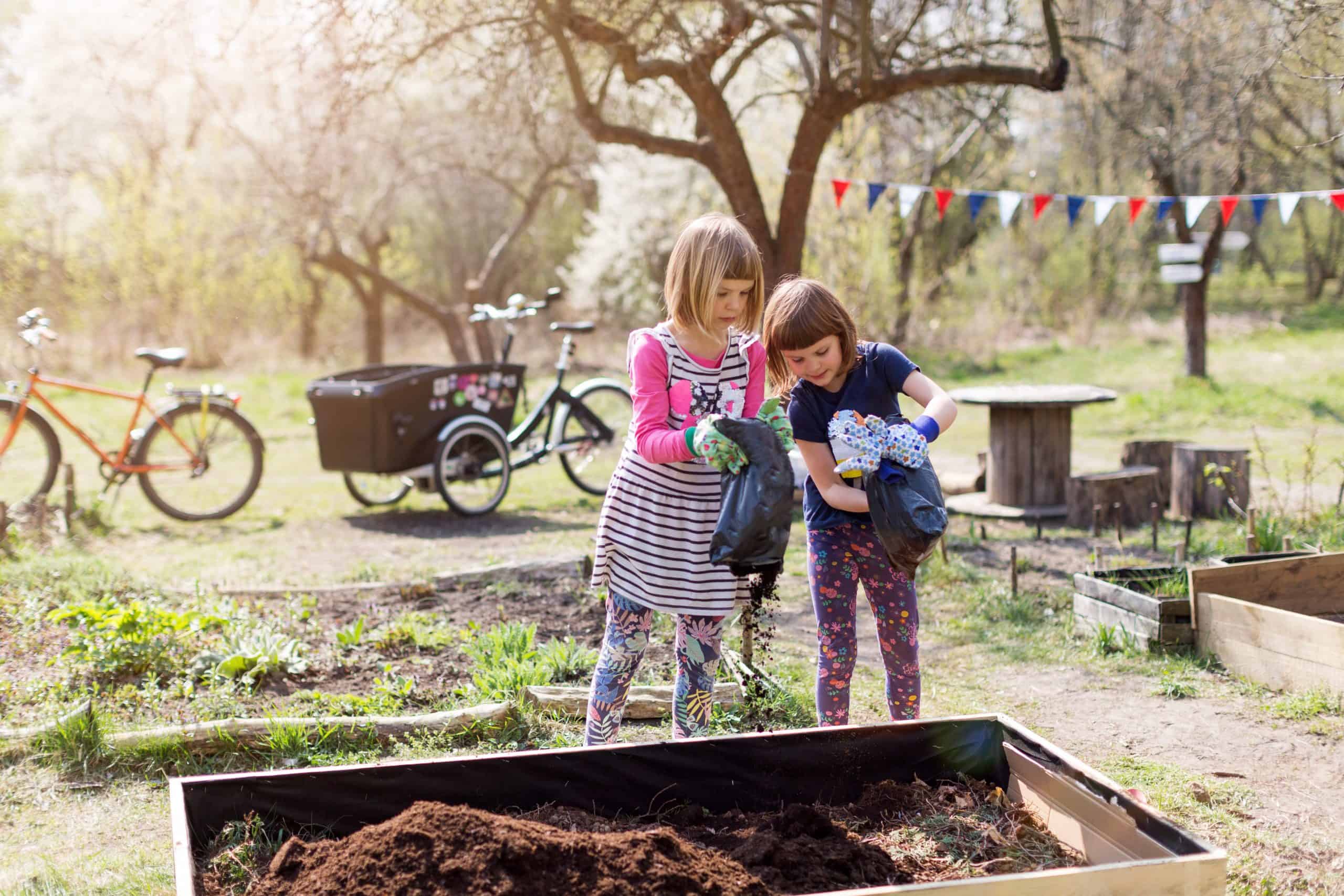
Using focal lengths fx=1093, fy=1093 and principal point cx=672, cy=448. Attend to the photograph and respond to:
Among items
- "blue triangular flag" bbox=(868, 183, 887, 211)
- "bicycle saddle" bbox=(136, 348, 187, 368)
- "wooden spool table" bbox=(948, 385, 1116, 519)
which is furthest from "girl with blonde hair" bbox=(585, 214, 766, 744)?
"blue triangular flag" bbox=(868, 183, 887, 211)

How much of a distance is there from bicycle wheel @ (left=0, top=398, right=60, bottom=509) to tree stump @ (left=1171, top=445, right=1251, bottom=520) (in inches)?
290

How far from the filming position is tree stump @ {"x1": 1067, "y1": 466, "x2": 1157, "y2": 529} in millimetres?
7094

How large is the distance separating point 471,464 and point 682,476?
5.32 m

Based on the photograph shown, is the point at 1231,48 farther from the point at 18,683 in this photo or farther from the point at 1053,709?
the point at 18,683

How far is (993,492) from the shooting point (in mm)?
7930

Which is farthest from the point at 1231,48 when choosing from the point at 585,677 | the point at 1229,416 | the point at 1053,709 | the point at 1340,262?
the point at 1340,262

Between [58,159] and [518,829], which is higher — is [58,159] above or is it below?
above

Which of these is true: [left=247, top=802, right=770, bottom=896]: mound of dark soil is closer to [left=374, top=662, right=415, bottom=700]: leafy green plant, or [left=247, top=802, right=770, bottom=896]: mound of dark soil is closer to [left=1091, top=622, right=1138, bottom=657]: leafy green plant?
[left=374, top=662, right=415, bottom=700]: leafy green plant

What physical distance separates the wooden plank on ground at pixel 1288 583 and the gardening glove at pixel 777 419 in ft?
7.86

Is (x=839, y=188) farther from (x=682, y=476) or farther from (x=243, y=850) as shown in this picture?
(x=243, y=850)

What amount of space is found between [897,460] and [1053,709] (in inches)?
68.8

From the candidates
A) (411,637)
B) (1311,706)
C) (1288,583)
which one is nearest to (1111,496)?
(1288,583)

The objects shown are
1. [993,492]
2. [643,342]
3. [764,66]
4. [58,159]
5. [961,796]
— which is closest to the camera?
[961,796]

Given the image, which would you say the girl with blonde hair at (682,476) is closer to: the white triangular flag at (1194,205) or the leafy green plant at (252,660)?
the leafy green plant at (252,660)
